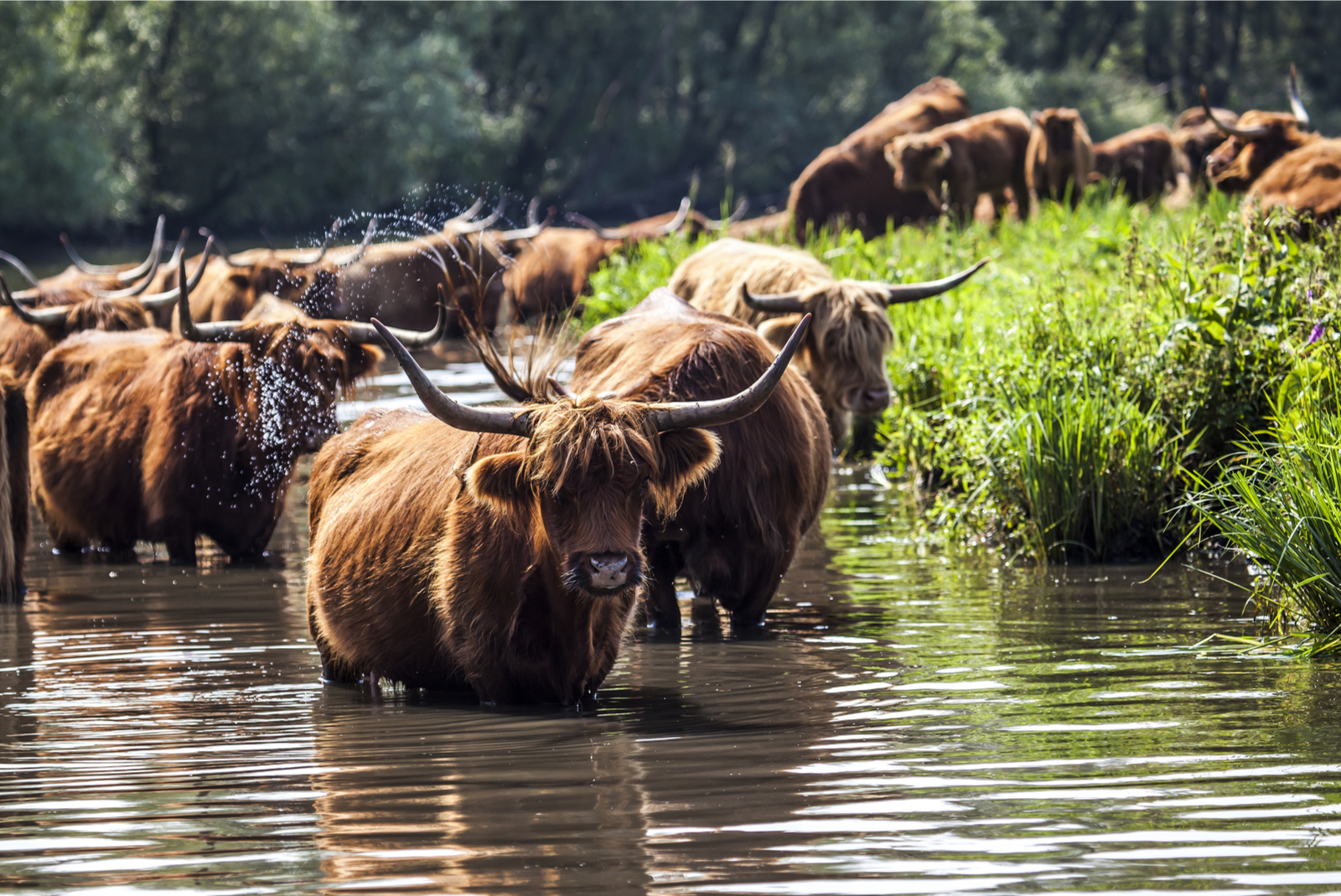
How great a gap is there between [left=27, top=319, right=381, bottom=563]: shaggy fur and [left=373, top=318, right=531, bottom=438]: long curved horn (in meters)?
3.34

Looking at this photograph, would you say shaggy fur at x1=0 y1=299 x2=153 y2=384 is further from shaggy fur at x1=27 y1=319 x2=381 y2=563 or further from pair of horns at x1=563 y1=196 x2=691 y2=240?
pair of horns at x1=563 y1=196 x2=691 y2=240

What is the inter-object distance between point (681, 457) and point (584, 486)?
0.41 metres

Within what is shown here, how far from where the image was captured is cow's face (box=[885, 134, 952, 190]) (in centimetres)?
1595

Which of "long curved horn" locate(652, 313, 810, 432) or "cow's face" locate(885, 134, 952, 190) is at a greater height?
"cow's face" locate(885, 134, 952, 190)

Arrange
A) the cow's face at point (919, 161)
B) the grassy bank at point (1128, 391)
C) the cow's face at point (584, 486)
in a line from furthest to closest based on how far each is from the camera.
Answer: the cow's face at point (919, 161) → the grassy bank at point (1128, 391) → the cow's face at point (584, 486)

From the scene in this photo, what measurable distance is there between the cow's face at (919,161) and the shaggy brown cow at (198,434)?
349 inches

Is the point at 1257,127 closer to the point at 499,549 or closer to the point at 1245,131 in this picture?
the point at 1245,131

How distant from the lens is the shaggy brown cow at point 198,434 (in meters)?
7.86

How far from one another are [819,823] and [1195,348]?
416 centimetres

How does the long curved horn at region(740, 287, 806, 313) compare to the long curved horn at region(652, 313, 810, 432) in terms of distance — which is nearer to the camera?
the long curved horn at region(652, 313, 810, 432)

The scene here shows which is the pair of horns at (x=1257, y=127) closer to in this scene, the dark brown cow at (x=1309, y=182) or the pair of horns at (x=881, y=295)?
the dark brown cow at (x=1309, y=182)

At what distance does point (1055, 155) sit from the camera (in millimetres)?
16500

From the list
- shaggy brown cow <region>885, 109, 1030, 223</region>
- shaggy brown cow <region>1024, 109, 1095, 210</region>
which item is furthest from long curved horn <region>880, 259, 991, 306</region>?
shaggy brown cow <region>1024, 109, 1095, 210</region>

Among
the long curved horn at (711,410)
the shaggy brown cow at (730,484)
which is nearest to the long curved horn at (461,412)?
the long curved horn at (711,410)
